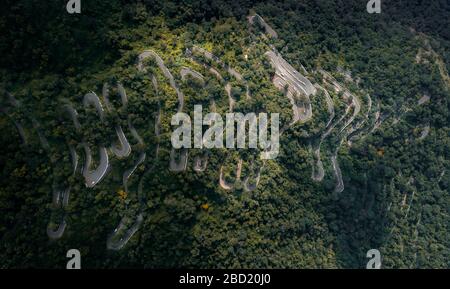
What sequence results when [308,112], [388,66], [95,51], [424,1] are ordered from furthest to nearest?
[424,1], [388,66], [308,112], [95,51]

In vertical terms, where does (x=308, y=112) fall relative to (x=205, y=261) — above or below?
above

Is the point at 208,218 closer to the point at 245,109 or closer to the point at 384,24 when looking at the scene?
the point at 245,109

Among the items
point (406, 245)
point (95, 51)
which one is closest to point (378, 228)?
point (406, 245)

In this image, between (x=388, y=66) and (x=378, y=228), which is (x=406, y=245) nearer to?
(x=378, y=228)

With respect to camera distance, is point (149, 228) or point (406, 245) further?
point (406, 245)

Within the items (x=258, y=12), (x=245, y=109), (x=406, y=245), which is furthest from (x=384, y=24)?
(x=406, y=245)

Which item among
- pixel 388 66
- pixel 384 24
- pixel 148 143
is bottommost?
pixel 148 143

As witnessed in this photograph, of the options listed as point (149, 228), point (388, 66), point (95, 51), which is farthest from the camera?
point (388, 66)
